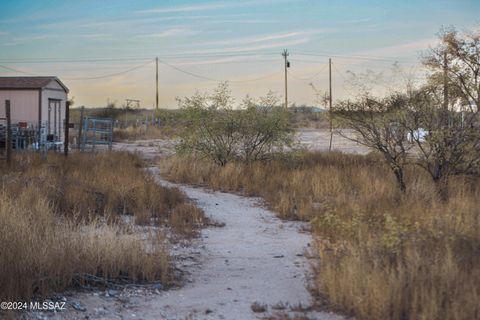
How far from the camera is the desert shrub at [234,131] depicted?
60.2 feet

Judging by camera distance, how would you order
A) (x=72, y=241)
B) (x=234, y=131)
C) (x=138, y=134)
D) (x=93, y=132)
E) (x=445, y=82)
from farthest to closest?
1. (x=138, y=134)
2. (x=93, y=132)
3. (x=234, y=131)
4. (x=445, y=82)
5. (x=72, y=241)

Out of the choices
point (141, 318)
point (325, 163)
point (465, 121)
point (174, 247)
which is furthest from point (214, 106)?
point (141, 318)

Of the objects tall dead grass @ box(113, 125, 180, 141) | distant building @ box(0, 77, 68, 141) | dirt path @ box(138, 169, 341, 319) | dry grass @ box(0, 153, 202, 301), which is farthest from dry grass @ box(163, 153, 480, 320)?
tall dead grass @ box(113, 125, 180, 141)

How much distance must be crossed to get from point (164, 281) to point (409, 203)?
542 centimetres

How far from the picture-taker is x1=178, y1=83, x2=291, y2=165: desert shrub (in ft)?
60.2

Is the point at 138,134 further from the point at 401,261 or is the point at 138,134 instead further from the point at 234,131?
the point at 401,261

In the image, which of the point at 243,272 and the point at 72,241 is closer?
the point at 72,241

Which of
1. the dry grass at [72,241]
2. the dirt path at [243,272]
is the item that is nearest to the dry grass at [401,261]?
the dirt path at [243,272]

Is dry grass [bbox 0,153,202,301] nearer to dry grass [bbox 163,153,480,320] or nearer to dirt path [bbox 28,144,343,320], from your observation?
dirt path [bbox 28,144,343,320]

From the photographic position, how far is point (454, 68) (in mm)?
13328

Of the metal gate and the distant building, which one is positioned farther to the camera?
the distant building

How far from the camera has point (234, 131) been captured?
1848 cm

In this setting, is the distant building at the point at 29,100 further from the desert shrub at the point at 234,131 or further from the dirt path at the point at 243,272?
the dirt path at the point at 243,272

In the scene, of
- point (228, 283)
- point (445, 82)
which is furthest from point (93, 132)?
point (228, 283)
